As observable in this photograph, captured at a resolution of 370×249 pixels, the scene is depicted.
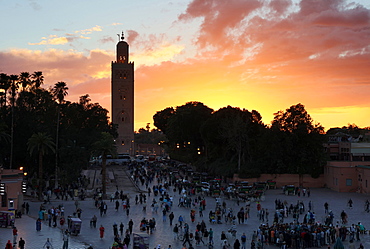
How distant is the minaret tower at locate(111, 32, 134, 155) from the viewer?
12250 cm

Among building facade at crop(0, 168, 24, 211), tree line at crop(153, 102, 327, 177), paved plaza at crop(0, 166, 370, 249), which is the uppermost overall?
tree line at crop(153, 102, 327, 177)

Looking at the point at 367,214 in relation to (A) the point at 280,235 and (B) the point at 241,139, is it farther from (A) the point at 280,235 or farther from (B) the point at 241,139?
(B) the point at 241,139

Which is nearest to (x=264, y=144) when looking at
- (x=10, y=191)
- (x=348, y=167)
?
(x=348, y=167)

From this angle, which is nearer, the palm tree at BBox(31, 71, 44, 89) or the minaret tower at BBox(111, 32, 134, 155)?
the palm tree at BBox(31, 71, 44, 89)

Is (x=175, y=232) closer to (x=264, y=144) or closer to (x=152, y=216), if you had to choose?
(x=152, y=216)

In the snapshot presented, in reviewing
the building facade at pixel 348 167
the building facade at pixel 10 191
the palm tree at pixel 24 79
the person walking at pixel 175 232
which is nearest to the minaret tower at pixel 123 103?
the palm tree at pixel 24 79

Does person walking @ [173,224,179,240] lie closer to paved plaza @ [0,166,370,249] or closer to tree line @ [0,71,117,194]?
paved plaza @ [0,166,370,249]

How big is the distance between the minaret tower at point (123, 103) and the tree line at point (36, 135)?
162 feet

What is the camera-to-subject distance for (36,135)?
44562 millimetres

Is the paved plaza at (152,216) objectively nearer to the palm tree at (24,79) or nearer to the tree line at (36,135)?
the tree line at (36,135)

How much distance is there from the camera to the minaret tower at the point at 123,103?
122 meters

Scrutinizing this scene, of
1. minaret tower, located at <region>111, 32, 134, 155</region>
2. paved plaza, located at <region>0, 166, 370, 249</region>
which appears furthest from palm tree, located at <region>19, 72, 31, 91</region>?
minaret tower, located at <region>111, 32, 134, 155</region>

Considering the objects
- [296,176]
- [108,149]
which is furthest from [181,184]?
[296,176]

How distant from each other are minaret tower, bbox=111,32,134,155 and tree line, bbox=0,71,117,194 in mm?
49332
